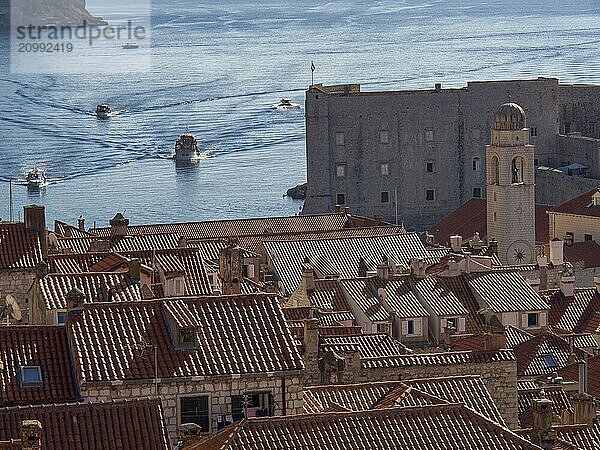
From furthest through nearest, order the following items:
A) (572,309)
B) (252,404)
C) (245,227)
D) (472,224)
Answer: (472,224)
(245,227)
(572,309)
(252,404)

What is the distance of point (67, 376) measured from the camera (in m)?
22.9

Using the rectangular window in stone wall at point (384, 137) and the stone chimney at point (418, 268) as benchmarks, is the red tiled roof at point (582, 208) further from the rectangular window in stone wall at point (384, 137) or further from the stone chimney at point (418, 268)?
the stone chimney at point (418, 268)

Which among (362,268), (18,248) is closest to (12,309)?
(18,248)

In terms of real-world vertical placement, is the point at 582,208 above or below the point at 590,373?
above

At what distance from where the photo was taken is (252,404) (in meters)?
22.8

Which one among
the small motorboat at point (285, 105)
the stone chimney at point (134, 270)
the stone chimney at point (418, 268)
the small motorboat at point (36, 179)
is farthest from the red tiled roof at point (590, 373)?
the small motorboat at point (285, 105)

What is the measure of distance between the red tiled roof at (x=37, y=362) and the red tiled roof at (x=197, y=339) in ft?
0.80

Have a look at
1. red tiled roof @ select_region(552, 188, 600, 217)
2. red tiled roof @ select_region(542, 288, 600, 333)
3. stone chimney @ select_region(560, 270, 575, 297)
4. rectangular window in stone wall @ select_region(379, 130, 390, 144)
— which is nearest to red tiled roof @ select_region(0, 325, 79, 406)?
red tiled roof @ select_region(542, 288, 600, 333)

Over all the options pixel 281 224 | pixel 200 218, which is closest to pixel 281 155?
pixel 200 218

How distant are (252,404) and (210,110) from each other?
362ft

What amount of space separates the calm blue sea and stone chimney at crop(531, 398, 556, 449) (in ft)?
219

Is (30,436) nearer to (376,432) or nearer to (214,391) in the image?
(376,432)

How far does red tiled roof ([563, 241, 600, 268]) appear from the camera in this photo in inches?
2589

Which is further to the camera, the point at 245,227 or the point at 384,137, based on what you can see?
the point at 384,137
